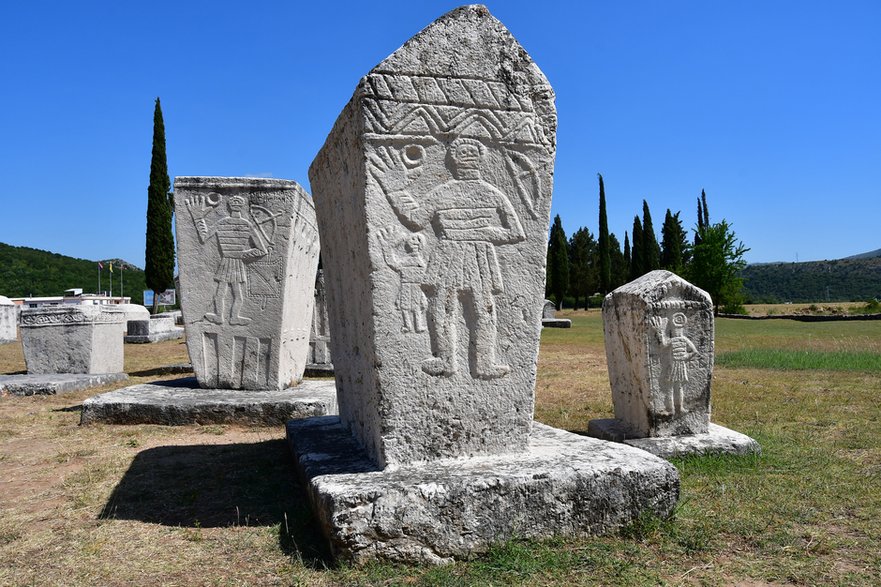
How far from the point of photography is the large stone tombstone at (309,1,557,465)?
2859 millimetres

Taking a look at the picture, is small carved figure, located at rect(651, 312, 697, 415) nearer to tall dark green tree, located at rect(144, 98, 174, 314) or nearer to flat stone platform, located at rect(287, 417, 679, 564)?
flat stone platform, located at rect(287, 417, 679, 564)

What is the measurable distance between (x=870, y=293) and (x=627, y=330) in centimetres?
6752

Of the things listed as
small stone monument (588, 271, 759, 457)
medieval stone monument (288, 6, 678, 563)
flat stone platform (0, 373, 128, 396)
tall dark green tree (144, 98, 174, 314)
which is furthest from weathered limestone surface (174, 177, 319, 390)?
tall dark green tree (144, 98, 174, 314)

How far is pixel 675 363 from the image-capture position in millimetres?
4977

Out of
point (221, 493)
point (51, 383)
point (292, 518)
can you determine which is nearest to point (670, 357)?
point (292, 518)

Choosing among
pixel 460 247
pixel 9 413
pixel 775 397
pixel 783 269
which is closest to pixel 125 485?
pixel 460 247

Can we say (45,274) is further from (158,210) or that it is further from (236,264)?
(236,264)

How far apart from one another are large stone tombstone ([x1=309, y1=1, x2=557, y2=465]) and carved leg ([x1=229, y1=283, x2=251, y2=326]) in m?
3.11

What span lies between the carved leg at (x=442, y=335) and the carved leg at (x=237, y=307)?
11.4 ft

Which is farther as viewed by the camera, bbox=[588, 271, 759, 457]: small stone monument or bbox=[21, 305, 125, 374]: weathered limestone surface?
bbox=[21, 305, 125, 374]: weathered limestone surface

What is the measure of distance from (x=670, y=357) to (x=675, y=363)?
0.06m

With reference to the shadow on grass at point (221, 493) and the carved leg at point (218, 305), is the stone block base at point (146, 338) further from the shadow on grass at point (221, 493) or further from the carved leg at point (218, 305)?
the shadow on grass at point (221, 493)

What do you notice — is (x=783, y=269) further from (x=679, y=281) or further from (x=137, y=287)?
(x=679, y=281)

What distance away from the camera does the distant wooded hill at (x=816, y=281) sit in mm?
63719
